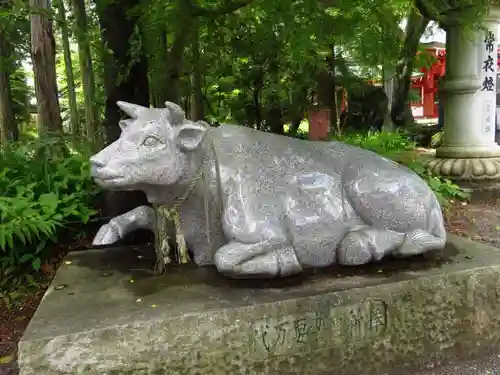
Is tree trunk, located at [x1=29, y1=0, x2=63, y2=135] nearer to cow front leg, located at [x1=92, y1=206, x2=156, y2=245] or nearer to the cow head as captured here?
cow front leg, located at [x1=92, y1=206, x2=156, y2=245]

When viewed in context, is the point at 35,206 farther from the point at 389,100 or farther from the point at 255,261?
the point at 389,100

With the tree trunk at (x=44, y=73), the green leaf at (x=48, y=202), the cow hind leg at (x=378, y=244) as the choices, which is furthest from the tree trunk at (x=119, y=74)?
the tree trunk at (x=44, y=73)

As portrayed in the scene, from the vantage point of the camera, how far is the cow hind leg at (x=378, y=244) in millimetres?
2531

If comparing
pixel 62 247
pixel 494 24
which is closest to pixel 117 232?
pixel 62 247

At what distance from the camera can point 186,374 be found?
2.05 metres

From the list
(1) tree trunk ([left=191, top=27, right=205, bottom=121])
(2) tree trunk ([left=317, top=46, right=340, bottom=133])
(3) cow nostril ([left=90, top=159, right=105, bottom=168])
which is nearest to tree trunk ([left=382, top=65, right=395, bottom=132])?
(2) tree trunk ([left=317, top=46, right=340, bottom=133])

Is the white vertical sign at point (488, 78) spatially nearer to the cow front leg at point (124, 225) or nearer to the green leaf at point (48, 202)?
the cow front leg at point (124, 225)

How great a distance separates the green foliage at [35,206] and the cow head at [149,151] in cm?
141

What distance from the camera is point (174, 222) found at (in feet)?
8.53

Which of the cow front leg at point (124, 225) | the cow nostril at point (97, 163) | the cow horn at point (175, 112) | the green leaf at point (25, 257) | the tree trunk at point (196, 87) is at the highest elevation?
the tree trunk at point (196, 87)

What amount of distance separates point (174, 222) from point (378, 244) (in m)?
1.10

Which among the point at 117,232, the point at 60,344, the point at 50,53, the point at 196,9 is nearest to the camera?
the point at 60,344

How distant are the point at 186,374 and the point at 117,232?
1.00 metres

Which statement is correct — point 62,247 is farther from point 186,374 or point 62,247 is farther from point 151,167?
point 186,374
